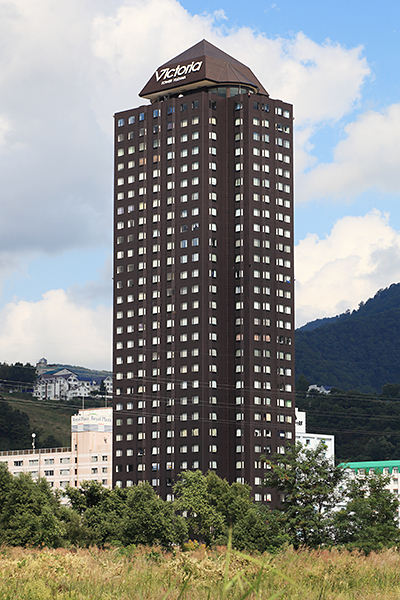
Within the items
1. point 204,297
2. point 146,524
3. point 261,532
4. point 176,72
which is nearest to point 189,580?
point 261,532

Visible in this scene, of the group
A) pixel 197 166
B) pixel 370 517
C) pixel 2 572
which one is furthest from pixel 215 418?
pixel 2 572

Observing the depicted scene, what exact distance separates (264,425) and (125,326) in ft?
123

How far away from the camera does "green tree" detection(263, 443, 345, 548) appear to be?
226 feet

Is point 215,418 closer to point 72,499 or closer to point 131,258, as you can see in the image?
point 131,258

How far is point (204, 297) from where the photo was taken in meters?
167

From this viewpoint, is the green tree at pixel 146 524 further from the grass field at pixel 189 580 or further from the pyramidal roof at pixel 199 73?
the pyramidal roof at pixel 199 73

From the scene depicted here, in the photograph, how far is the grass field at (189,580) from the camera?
1587cm

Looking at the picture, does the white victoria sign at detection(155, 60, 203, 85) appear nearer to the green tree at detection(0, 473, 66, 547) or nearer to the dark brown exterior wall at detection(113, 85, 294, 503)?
the dark brown exterior wall at detection(113, 85, 294, 503)

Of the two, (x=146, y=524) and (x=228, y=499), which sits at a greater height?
(x=146, y=524)

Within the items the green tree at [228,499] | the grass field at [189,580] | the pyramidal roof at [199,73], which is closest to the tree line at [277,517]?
the green tree at [228,499]

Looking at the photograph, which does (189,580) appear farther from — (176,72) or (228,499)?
(176,72)

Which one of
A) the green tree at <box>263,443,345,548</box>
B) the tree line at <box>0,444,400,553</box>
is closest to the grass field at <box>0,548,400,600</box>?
the tree line at <box>0,444,400,553</box>

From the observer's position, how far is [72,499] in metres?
105

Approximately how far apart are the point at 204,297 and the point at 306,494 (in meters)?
98.6
